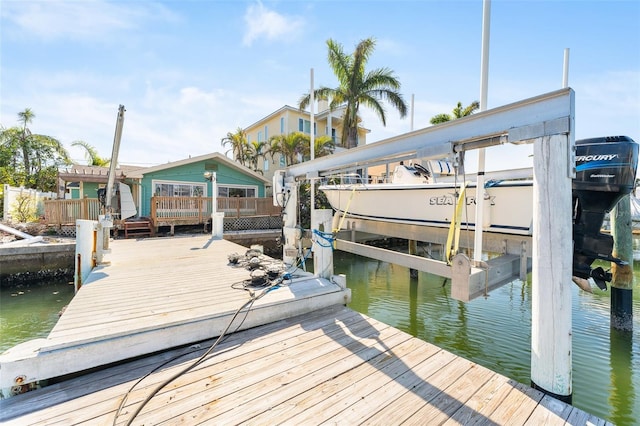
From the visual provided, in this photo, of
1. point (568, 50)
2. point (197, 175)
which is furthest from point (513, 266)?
point (197, 175)

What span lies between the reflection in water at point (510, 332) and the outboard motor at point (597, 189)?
159 cm

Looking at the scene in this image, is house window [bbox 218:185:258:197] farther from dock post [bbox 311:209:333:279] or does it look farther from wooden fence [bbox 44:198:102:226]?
dock post [bbox 311:209:333:279]

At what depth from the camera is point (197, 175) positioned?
14.9m

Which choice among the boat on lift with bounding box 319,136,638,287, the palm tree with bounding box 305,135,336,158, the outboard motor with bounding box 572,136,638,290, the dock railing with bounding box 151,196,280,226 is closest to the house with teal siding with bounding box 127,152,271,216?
the dock railing with bounding box 151,196,280,226

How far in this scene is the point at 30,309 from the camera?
6.60m

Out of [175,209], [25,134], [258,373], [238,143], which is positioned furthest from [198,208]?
[25,134]

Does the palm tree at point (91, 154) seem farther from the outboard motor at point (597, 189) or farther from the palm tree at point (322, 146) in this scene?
the outboard motor at point (597, 189)

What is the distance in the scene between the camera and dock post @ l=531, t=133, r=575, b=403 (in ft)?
6.79

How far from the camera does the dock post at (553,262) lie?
81.4 inches

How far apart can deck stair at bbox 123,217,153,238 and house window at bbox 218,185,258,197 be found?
463cm

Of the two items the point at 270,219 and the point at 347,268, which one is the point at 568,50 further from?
the point at 270,219

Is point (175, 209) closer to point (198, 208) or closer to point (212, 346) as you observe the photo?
point (198, 208)

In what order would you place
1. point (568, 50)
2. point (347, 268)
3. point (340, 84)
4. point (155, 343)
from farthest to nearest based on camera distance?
point (340, 84), point (347, 268), point (568, 50), point (155, 343)

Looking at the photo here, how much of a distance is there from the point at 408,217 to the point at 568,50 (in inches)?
154
